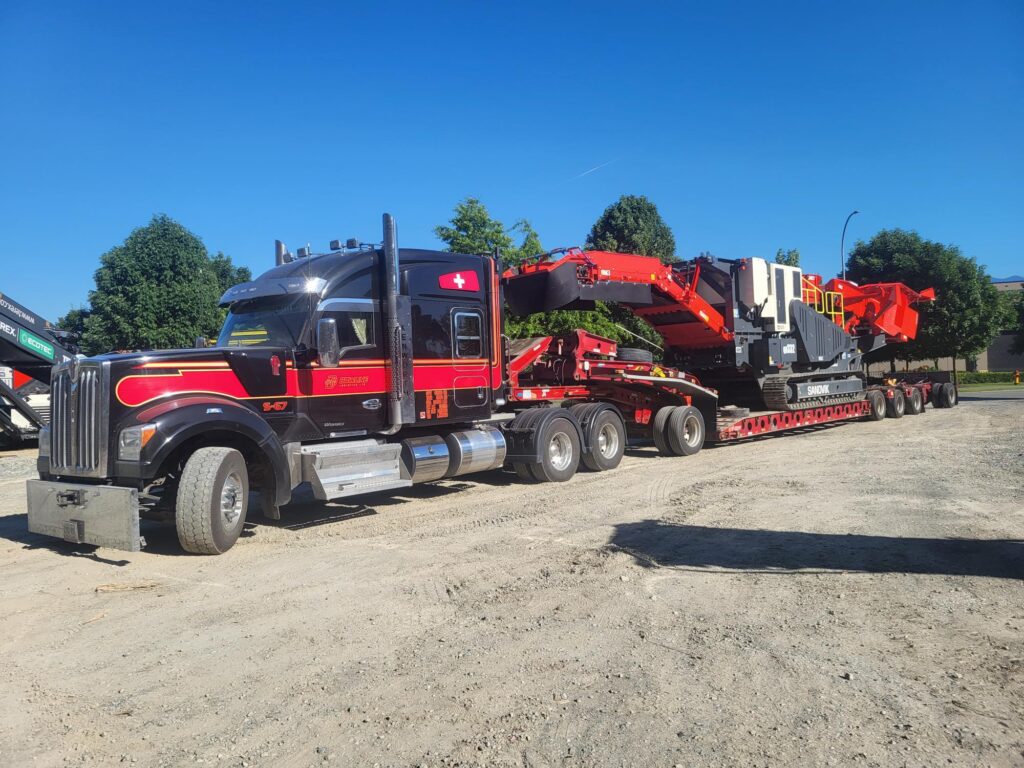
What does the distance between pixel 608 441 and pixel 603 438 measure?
0.15m

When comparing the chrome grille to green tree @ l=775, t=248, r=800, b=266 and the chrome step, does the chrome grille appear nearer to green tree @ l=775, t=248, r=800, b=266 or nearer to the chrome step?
the chrome step

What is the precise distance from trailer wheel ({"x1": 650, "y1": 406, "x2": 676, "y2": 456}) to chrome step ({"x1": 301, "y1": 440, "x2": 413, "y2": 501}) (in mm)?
6322

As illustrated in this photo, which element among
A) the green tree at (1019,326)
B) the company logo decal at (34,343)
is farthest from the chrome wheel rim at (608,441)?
the green tree at (1019,326)

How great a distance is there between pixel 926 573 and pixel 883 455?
25.5ft

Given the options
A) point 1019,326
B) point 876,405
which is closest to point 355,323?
point 876,405

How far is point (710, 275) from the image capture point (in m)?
15.5

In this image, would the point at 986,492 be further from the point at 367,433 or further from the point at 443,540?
the point at 367,433

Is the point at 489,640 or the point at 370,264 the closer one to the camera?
the point at 489,640

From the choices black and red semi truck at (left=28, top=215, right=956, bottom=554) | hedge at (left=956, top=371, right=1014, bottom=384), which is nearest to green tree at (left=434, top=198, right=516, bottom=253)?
black and red semi truck at (left=28, top=215, right=956, bottom=554)

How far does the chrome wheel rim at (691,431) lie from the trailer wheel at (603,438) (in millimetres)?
2087

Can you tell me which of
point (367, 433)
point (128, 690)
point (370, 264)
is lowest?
point (128, 690)

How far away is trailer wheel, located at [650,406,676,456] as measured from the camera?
14.0m

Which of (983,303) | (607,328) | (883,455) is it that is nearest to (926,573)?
(883,455)

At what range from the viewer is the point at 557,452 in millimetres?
11492
